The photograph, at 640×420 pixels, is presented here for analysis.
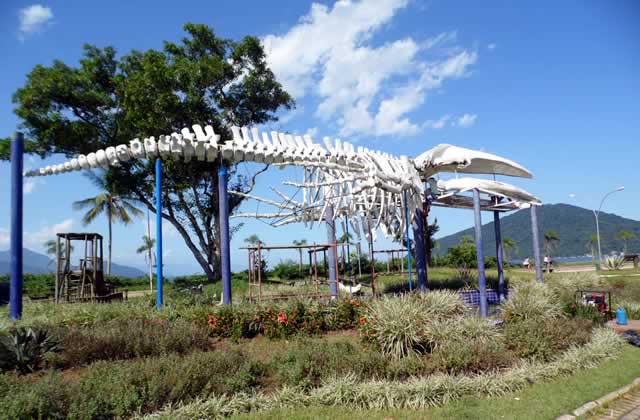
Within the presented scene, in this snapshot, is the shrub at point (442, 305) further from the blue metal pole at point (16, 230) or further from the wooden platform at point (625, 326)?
the blue metal pole at point (16, 230)

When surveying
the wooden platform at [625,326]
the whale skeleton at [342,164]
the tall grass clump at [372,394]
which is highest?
the whale skeleton at [342,164]

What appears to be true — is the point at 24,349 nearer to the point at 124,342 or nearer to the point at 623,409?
the point at 124,342

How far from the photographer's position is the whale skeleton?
11688 mm

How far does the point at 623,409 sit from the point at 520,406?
4.91 feet

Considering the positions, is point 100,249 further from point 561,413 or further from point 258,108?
point 561,413

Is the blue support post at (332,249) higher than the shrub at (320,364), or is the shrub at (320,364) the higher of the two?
the blue support post at (332,249)

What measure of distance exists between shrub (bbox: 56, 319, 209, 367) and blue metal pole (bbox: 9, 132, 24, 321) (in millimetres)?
3061

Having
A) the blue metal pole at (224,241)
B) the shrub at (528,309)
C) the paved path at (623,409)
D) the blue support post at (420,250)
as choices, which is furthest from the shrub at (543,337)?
the blue metal pole at (224,241)

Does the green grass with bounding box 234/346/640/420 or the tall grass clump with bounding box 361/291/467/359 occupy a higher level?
the tall grass clump with bounding box 361/291/467/359

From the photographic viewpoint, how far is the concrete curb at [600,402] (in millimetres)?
5911

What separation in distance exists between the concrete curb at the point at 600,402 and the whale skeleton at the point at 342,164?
5779mm

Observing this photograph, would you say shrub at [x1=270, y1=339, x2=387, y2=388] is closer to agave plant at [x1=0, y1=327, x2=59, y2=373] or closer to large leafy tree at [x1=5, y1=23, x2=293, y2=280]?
agave plant at [x1=0, y1=327, x2=59, y2=373]

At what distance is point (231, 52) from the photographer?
2650 centimetres

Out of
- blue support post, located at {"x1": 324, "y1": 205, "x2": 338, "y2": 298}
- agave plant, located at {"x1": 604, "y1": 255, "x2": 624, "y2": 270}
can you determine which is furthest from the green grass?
agave plant, located at {"x1": 604, "y1": 255, "x2": 624, "y2": 270}
